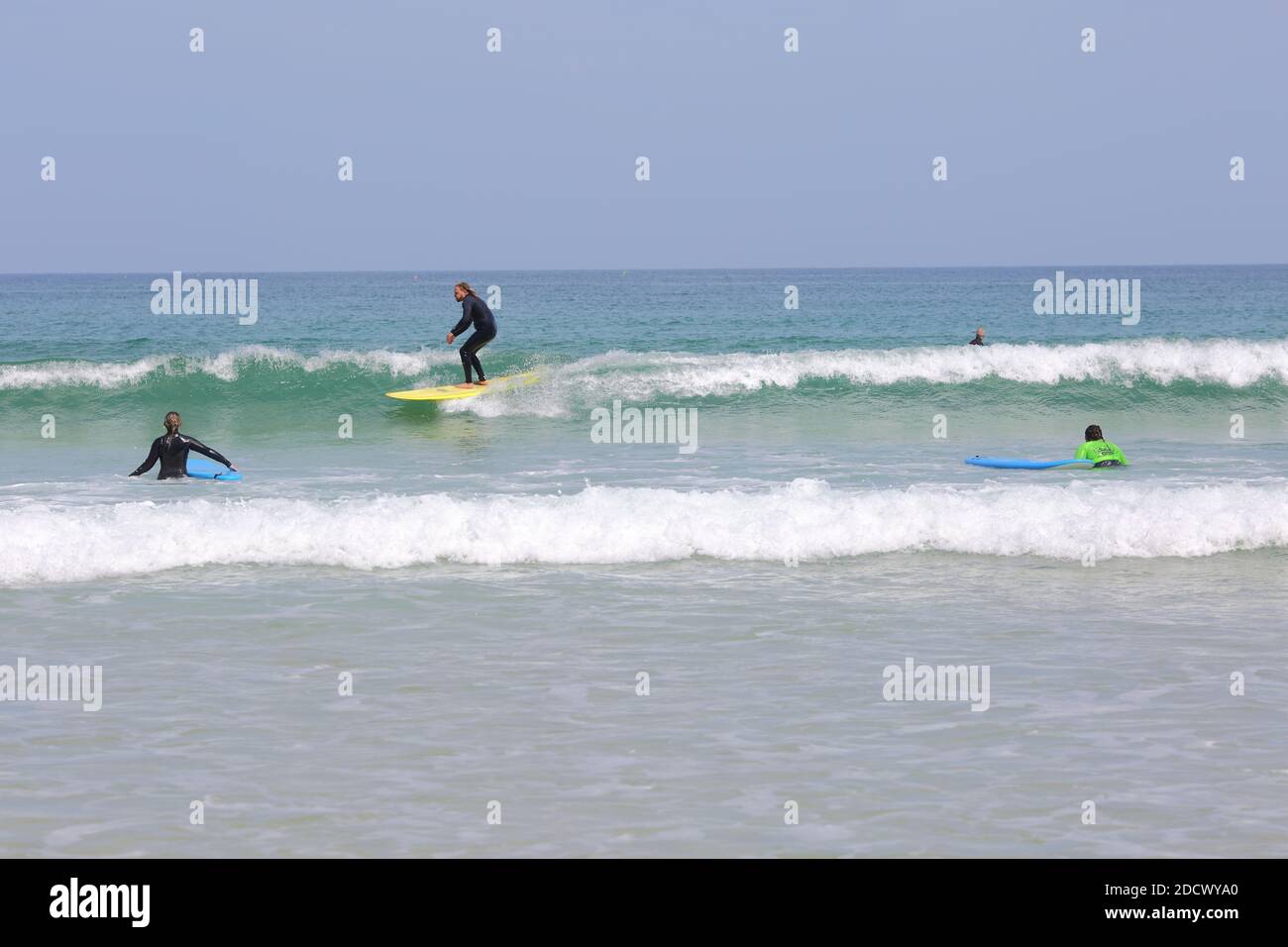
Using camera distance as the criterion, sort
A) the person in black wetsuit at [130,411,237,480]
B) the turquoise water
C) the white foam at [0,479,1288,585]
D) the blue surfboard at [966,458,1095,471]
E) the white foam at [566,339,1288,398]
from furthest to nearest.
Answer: the white foam at [566,339,1288,398]
the blue surfboard at [966,458,1095,471]
the person in black wetsuit at [130,411,237,480]
the white foam at [0,479,1288,585]
the turquoise water

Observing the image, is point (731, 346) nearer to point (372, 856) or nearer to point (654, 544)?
point (654, 544)

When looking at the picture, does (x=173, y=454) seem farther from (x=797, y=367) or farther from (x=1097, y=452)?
(x=797, y=367)

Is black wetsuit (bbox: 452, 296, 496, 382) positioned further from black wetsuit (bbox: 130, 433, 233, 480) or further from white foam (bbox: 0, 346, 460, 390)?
white foam (bbox: 0, 346, 460, 390)

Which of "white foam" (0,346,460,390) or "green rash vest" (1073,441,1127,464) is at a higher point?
"white foam" (0,346,460,390)

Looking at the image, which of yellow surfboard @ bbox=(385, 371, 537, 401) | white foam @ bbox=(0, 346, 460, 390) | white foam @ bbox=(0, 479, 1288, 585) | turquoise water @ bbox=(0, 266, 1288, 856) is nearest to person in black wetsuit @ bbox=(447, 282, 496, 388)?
yellow surfboard @ bbox=(385, 371, 537, 401)

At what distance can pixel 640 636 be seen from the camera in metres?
8.34

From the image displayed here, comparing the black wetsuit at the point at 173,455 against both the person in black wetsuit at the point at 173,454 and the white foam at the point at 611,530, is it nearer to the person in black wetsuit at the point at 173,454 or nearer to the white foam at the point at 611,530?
the person in black wetsuit at the point at 173,454

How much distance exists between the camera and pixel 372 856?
195 inches

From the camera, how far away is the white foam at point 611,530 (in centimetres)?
1084

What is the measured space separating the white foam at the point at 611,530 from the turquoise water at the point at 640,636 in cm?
4

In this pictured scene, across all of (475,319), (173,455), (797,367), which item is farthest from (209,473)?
(797,367)

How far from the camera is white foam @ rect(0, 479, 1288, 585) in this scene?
35.6 feet

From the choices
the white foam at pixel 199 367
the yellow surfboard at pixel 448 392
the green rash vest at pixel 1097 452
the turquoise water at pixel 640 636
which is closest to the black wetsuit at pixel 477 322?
the yellow surfboard at pixel 448 392

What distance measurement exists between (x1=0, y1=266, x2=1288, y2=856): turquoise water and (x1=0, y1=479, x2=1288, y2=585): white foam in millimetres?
37
